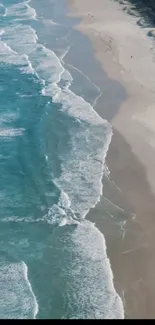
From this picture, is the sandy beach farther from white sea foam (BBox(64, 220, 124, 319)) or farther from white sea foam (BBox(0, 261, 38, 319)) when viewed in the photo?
white sea foam (BBox(0, 261, 38, 319))


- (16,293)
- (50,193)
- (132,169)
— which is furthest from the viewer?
(132,169)

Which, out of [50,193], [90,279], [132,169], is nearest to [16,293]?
[90,279]

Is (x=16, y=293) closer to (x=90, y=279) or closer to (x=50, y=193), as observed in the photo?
(x=90, y=279)

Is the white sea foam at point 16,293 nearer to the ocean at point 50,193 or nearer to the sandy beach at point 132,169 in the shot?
the ocean at point 50,193

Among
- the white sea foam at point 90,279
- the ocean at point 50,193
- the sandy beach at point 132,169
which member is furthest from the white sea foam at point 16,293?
the sandy beach at point 132,169

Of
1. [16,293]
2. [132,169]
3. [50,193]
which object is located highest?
[16,293]

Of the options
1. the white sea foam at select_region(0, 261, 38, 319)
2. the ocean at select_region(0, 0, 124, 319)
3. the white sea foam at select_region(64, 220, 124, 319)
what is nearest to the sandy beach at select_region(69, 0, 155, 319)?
the white sea foam at select_region(64, 220, 124, 319)
